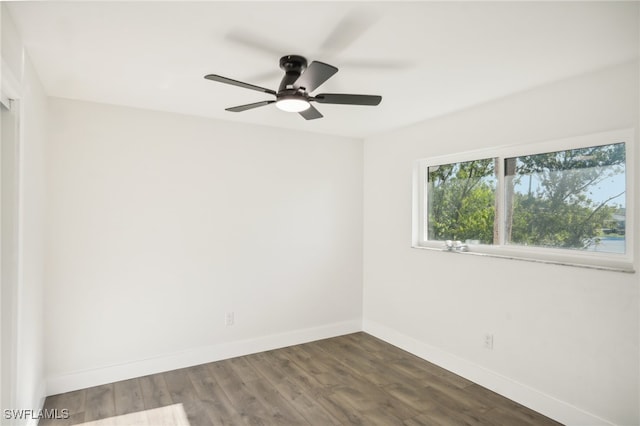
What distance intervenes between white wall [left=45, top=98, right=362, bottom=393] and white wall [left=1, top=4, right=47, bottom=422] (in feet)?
0.73

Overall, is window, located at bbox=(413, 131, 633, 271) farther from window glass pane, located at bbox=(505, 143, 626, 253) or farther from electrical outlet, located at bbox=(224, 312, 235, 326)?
electrical outlet, located at bbox=(224, 312, 235, 326)

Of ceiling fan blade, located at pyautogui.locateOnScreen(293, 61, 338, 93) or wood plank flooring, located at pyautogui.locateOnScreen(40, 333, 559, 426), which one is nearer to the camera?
ceiling fan blade, located at pyautogui.locateOnScreen(293, 61, 338, 93)

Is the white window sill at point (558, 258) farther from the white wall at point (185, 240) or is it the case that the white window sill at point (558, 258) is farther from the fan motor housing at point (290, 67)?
the fan motor housing at point (290, 67)

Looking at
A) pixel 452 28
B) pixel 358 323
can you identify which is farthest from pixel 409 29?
pixel 358 323

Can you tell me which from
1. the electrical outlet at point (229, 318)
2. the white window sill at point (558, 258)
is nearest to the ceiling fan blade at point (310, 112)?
the white window sill at point (558, 258)

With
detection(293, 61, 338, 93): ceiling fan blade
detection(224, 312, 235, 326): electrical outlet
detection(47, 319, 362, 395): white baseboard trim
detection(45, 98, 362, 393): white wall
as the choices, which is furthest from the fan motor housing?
detection(47, 319, 362, 395): white baseboard trim

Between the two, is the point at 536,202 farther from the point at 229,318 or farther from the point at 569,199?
the point at 229,318

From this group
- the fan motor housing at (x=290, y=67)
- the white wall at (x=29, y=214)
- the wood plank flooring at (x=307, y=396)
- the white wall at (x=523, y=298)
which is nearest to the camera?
the white wall at (x=29, y=214)

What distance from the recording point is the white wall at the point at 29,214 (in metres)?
1.79

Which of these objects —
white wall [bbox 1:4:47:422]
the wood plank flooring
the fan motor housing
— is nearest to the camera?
white wall [bbox 1:4:47:422]

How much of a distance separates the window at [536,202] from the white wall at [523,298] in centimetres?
11

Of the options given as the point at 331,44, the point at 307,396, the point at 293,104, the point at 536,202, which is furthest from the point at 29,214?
the point at 536,202

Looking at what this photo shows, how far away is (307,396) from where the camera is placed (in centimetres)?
275

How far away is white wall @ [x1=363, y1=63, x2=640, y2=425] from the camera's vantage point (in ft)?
7.13
